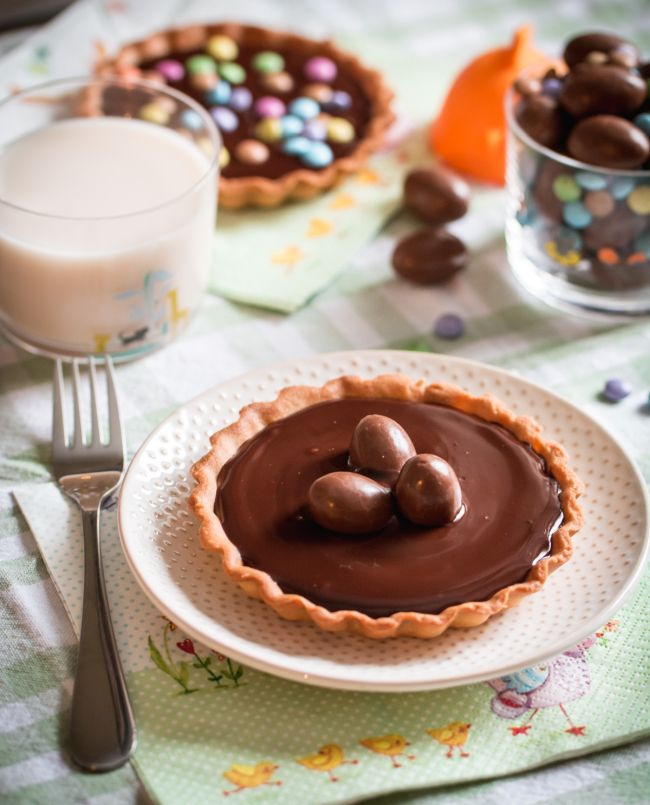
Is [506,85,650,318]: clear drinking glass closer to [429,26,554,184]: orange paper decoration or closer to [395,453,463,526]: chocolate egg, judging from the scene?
[429,26,554,184]: orange paper decoration

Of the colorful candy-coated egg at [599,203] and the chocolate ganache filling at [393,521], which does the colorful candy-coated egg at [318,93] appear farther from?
the chocolate ganache filling at [393,521]

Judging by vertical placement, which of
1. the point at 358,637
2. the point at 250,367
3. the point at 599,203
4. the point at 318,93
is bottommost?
the point at 250,367

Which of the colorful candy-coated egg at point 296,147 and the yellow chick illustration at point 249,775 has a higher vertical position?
the colorful candy-coated egg at point 296,147

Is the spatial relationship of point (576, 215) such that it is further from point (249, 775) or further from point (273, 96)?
point (249, 775)

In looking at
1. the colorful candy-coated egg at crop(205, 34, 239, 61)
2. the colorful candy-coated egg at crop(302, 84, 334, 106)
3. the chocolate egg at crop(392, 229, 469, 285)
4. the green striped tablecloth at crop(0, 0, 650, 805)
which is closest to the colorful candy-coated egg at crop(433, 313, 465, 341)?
the green striped tablecloth at crop(0, 0, 650, 805)

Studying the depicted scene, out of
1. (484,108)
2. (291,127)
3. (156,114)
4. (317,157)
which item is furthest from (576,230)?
(156,114)

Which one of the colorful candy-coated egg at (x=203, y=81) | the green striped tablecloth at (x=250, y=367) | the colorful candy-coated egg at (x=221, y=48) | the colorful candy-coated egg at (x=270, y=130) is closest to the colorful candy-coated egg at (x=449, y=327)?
the green striped tablecloth at (x=250, y=367)

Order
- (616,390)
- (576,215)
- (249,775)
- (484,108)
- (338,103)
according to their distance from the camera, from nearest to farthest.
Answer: (249,775)
(616,390)
(576,215)
(484,108)
(338,103)
